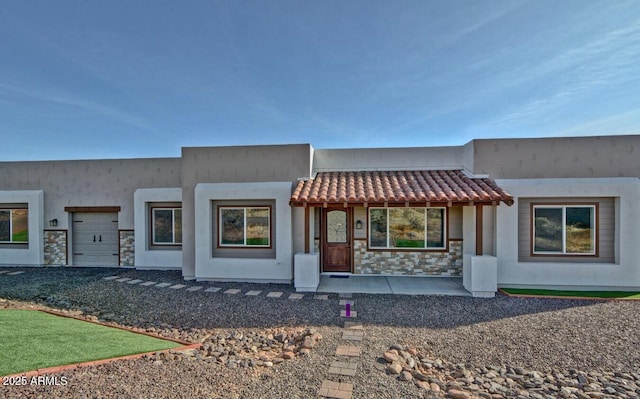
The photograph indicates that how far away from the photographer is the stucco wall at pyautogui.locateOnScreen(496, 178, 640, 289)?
396 inches

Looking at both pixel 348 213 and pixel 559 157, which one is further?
pixel 348 213

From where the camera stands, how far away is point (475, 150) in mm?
11289

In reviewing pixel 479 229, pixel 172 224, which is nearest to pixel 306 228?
pixel 479 229

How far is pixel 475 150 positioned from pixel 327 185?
6.15m

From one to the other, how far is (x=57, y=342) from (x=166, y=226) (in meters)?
9.13

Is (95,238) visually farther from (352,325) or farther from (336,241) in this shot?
(352,325)

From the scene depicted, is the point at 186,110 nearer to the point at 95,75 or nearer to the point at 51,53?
the point at 95,75

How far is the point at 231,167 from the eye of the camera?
39.8 feet

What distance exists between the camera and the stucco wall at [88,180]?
1476 centimetres

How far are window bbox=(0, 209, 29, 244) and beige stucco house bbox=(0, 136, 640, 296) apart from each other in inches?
3.0

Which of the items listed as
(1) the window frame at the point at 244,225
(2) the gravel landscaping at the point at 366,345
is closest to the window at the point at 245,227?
(1) the window frame at the point at 244,225

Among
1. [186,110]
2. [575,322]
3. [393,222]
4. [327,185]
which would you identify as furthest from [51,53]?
[575,322]

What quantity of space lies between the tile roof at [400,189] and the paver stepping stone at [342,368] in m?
5.70

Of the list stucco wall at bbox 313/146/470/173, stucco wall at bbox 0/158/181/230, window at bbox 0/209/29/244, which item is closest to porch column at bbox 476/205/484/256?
stucco wall at bbox 313/146/470/173
